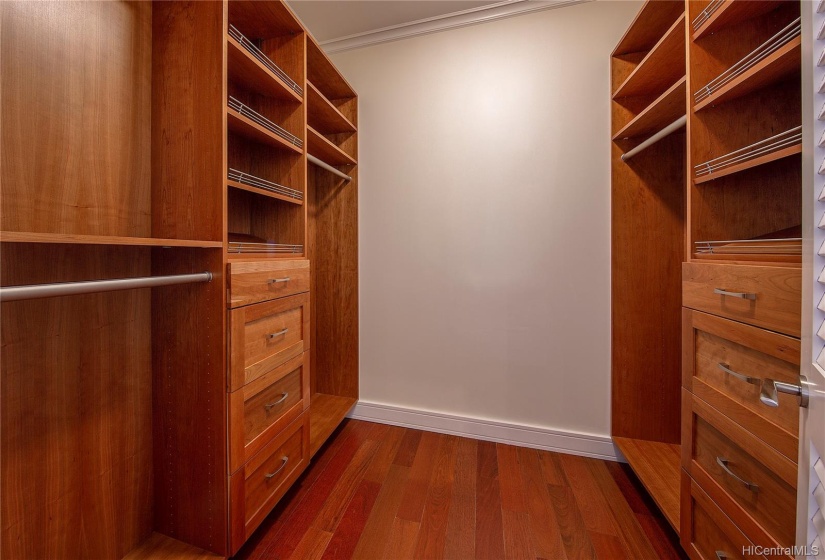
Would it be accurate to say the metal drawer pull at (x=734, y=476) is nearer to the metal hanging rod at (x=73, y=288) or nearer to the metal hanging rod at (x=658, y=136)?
the metal hanging rod at (x=658, y=136)

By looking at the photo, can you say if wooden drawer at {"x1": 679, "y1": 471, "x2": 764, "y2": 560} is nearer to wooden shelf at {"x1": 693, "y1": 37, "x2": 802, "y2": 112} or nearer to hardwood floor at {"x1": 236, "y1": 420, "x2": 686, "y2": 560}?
hardwood floor at {"x1": 236, "y1": 420, "x2": 686, "y2": 560}

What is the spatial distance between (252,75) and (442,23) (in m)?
1.30

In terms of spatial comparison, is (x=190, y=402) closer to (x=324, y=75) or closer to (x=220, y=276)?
(x=220, y=276)

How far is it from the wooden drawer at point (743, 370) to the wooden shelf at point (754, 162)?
46 centimetres

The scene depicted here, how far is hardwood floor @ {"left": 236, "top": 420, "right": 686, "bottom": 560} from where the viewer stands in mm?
1158

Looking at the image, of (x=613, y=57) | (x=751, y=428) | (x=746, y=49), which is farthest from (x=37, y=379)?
(x=613, y=57)

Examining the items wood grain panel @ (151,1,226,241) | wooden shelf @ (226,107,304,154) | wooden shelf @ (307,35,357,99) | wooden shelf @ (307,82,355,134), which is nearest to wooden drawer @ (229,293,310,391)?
wood grain panel @ (151,1,226,241)

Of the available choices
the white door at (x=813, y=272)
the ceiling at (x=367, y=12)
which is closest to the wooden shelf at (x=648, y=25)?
the ceiling at (x=367, y=12)

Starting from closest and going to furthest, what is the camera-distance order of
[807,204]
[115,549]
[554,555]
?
[807,204] → [115,549] → [554,555]

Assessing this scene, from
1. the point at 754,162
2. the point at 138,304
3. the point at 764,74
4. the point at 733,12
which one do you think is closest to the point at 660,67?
the point at 733,12

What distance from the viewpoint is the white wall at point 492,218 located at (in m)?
1.74

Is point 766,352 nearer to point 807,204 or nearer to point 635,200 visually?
point 807,204

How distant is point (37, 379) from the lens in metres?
0.83

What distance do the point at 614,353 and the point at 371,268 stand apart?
5.10 ft
